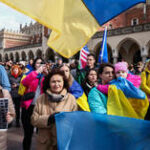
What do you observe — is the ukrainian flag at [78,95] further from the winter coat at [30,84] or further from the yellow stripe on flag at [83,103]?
the winter coat at [30,84]

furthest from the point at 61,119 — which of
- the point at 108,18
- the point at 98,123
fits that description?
the point at 108,18

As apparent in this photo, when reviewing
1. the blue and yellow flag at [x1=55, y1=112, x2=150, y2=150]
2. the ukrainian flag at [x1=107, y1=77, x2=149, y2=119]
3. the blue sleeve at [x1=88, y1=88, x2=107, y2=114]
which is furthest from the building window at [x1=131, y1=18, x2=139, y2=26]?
the blue and yellow flag at [x1=55, y1=112, x2=150, y2=150]

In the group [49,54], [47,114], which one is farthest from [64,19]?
[49,54]

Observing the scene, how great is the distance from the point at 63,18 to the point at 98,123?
1144mm

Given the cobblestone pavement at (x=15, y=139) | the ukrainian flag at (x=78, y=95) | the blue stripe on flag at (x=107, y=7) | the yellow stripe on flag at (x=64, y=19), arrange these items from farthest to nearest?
the cobblestone pavement at (x=15, y=139)
the ukrainian flag at (x=78, y=95)
the blue stripe on flag at (x=107, y=7)
the yellow stripe on flag at (x=64, y=19)

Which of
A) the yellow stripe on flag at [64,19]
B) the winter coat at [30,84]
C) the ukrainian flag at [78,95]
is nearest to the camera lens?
the yellow stripe on flag at [64,19]

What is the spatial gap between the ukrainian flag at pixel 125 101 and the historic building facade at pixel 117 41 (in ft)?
56.9

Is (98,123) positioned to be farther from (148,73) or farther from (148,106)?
(148,73)

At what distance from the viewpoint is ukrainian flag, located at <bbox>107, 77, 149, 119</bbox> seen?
224cm

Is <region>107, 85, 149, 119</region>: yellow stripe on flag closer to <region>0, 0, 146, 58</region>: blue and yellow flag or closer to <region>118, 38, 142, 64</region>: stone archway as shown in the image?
<region>0, 0, 146, 58</region>: blue and yellow flag

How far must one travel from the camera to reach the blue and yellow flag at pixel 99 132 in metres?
1.94

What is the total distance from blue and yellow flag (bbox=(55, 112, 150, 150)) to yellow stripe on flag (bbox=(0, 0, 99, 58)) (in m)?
0.72

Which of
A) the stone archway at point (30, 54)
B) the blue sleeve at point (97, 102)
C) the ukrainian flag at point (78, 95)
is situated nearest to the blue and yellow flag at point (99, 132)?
the blue sleeve at point (97, 102)

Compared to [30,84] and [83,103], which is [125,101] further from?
[30,84]
